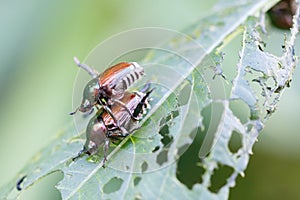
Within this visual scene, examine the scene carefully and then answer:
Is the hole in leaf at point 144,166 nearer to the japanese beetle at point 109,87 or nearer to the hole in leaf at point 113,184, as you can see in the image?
the hole in leaf at point 113,184

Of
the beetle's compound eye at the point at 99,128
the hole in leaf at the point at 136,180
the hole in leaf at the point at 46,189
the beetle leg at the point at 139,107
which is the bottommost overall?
the hole in leaf at the point at 46,189

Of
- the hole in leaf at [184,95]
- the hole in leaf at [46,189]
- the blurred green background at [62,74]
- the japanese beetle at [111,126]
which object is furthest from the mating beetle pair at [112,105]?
the blurred green background at [62,74]

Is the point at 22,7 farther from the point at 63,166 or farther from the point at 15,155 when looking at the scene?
the point at 63,166

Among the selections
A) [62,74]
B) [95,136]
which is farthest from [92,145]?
[62,74]

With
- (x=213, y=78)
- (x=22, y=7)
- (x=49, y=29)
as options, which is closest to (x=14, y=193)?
(x=213, y=78)

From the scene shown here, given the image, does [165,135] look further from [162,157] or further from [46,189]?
[46,189]
